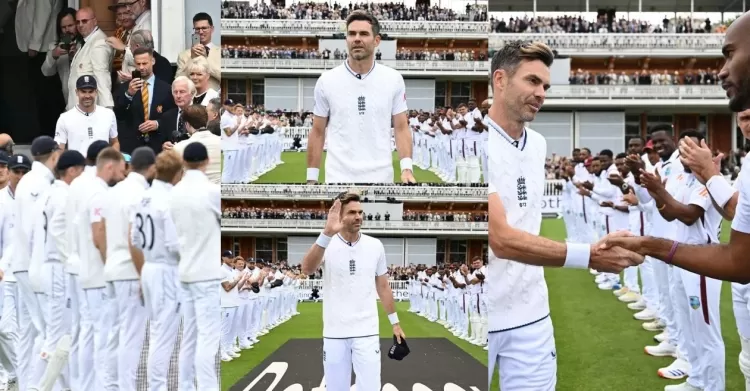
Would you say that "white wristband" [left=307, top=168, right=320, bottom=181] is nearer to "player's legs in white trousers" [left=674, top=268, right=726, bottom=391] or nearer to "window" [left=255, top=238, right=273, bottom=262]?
"window" [left=255, top=238, right=273, bottom=262]

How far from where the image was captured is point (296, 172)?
470 cm

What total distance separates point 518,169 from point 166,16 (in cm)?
236

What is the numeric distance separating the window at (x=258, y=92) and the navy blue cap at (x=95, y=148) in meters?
1.38

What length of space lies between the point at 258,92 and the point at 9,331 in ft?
11.1

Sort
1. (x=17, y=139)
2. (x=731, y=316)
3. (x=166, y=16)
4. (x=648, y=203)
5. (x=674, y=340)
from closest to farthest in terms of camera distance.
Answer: (x=166, y=16) < (x=17, y=139) < (x=674, y=340) < (x=648, y=203) < (x=731, y=316)

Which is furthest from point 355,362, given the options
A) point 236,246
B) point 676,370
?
point 676,370

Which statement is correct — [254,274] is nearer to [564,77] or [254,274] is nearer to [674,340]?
[674,340]

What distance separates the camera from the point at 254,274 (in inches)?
185

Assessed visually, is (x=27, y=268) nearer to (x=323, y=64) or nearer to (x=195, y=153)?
(x=195, y=153)

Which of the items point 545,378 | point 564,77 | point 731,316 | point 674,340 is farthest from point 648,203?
point 564,77

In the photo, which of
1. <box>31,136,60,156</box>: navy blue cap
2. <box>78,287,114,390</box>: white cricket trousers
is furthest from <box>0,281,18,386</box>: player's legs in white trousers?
<box>78,287,114,390</box>: white cricket trousers

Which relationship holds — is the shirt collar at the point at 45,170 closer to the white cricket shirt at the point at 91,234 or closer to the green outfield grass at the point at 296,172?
the white cricket shirt at the point at 91,234

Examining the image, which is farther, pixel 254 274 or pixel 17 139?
pixel 17 139

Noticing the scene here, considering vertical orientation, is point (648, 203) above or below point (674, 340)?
above
